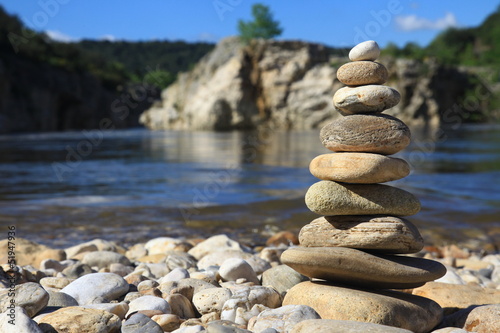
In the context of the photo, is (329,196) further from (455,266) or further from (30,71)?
(30,71)

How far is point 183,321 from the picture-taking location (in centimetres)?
374

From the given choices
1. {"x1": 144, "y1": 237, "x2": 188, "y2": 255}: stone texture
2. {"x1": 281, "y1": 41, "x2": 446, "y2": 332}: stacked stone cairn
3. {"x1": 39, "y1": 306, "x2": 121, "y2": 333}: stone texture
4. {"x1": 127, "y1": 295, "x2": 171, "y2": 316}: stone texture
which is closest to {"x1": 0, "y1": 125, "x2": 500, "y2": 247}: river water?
{"x1": 144, "y1": 237, "x2": 188, "y2": 255}: stone texture

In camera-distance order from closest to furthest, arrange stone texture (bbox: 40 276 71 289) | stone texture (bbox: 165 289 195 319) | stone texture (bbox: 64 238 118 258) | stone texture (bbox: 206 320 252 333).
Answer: stone texture (bbox: 206 320 252 333), stone texture (bbox: 165 289 195 319), stone texture (bbox: 40 276 71 289), stone texture (bbox: 64 238 118 258)

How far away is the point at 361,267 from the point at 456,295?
1074mm

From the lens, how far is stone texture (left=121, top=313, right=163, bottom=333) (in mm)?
3400

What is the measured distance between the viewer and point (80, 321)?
11.0ft

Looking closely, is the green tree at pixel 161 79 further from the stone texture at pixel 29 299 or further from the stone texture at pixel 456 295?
the stone texture at pixel 29 299

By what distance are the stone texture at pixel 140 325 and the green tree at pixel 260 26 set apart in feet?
251

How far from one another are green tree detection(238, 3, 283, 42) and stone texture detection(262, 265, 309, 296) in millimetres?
75407

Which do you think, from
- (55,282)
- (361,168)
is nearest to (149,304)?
(55,282)

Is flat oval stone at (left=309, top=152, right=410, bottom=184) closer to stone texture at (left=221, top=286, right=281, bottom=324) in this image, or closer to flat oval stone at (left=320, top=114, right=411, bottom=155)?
flat oval stone at (left=320, top=114, right=411, bottom=155)

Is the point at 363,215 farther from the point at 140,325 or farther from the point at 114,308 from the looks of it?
the point at 114,308

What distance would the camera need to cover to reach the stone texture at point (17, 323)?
10.2 ft

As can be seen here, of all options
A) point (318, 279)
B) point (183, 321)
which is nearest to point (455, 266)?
point (318, 279)
